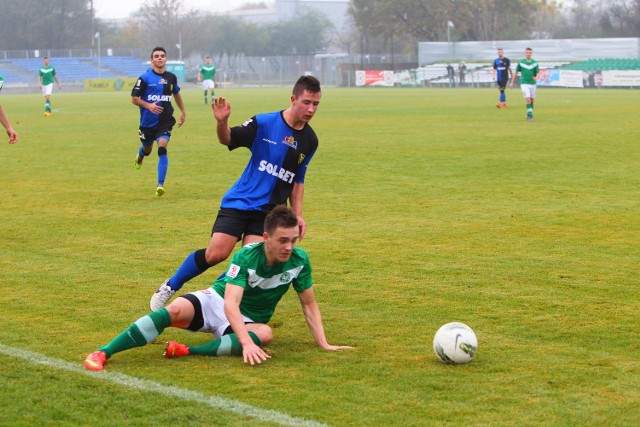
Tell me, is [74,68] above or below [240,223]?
above

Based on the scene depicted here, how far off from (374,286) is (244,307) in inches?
78.3

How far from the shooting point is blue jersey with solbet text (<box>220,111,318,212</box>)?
6.93 metres

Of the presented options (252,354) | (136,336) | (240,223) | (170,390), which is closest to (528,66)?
(240,223)

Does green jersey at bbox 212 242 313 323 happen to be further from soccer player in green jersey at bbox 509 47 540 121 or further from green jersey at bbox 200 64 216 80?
green jersey at bbox 200 64 216 80

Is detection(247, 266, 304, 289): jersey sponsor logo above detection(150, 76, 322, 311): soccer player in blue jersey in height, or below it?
below

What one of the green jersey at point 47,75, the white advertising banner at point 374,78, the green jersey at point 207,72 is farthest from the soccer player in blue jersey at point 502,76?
the white advertising banner at point 374,78

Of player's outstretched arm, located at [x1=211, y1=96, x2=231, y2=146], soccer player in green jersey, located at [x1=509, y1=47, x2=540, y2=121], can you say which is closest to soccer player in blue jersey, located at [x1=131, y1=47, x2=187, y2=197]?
player's outstretched arm, located at [x1=211, y1=96, x2=231, y2=146]

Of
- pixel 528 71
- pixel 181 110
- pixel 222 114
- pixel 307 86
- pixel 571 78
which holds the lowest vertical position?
pixel 181 110

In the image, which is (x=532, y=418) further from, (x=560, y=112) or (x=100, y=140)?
(x=560, y=112)

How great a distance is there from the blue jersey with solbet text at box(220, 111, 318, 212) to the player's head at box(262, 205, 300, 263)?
120 centimetres

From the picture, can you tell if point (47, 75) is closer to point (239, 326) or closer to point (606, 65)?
point (239, 326)

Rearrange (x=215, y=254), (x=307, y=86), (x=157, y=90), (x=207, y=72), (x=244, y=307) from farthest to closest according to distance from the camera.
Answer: (x=207, y=72), (x=157, y=90), (x=215, y=254), (x=307, y=86), (x=244, y=307)

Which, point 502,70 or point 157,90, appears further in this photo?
point 502,70

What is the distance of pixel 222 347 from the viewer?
6.02m
